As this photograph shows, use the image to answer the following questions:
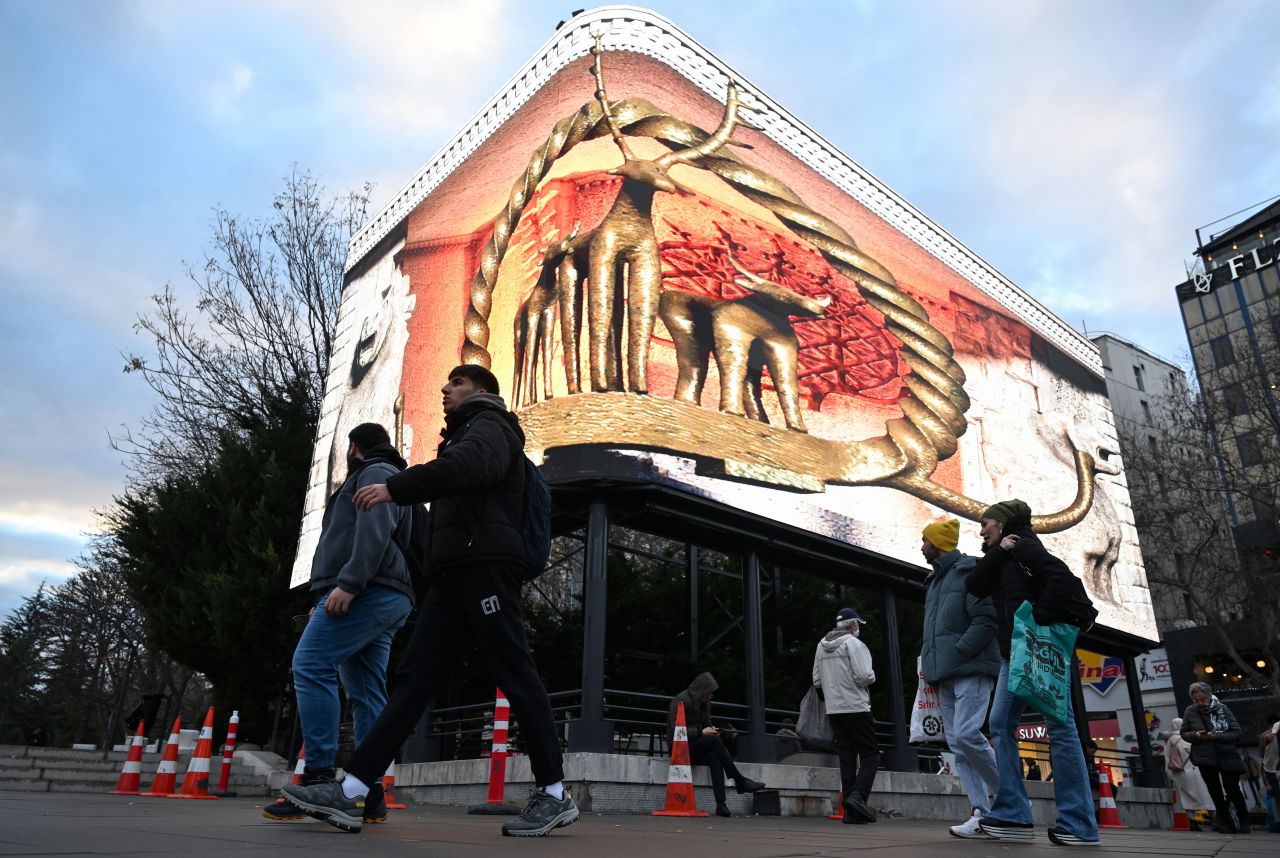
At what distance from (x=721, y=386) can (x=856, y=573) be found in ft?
12.1

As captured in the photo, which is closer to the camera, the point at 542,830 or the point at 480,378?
the point at 542,830

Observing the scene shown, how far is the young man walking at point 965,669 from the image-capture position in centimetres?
465

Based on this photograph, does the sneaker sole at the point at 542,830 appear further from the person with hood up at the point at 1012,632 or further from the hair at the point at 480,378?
the person with hood up at the point at 1012,632

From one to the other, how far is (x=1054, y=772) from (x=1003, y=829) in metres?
0.45

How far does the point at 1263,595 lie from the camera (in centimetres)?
2391

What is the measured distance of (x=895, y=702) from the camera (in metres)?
Result: 11.9

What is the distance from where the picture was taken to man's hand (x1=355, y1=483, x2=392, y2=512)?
119 inches

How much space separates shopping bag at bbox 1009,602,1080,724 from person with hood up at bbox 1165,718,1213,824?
8523mm

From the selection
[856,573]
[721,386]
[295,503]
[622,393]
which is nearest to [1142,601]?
[856,573]

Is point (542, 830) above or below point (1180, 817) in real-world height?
above

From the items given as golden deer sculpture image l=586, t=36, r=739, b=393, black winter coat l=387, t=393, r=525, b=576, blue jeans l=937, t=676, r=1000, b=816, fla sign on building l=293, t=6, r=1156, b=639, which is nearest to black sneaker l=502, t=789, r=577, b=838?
black winter coat l=387, t=393, r=525, b=576

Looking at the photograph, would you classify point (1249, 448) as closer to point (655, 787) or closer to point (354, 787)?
point (655, 787)

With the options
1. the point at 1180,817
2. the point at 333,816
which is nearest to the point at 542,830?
the point at 333,816

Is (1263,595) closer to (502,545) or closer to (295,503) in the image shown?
(295,503)
